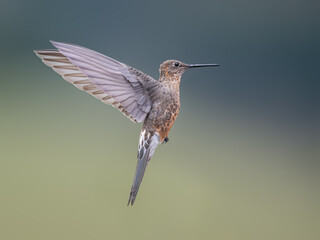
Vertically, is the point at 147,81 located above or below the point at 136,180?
above

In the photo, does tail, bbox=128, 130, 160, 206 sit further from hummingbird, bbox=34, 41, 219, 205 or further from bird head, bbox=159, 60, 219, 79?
bird head, bbox=159, 60, 219, 79

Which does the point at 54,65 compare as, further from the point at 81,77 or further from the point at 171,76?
the point at 171,76

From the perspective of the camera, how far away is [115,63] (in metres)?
0.56

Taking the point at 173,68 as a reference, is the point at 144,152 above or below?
below

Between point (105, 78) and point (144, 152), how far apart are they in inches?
5.5

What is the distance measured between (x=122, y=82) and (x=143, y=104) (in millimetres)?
49

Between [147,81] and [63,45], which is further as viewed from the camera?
[147,81]

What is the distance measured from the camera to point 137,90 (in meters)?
0.60

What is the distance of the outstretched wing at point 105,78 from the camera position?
1.54ft

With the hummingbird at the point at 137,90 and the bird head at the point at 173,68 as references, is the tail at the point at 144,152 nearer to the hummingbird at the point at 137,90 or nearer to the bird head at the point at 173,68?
the hummingbird at the point at 137,90

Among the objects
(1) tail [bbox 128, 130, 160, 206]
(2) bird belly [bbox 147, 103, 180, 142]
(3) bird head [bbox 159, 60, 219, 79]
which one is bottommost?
(1) tail [bbox 128, 130, 160, 206]

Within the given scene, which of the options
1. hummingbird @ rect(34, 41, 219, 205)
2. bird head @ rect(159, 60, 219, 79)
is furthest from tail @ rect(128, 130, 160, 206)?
bird head @ rect(159, 60, 219, 79)

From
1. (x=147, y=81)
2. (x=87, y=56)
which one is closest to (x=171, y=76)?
(x=147, y=81)

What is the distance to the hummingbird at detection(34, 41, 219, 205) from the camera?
20.2 inches
